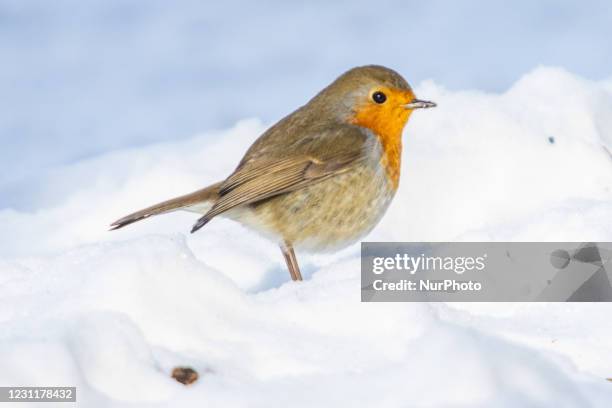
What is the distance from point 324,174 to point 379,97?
56 cm

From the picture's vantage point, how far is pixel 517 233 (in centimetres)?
517

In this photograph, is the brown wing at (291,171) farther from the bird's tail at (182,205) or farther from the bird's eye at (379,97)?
the bird's eye at (379,97)

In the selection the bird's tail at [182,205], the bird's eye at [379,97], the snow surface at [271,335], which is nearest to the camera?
the snow surface at [271,335]

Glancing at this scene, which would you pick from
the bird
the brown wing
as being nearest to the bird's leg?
the bird

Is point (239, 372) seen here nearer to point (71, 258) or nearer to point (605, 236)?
point (71, 258)

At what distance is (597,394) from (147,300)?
152 centimetres

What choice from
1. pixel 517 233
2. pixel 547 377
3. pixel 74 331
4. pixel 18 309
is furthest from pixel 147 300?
pixel 517 233

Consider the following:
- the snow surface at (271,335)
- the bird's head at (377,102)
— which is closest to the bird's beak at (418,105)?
the bird's head at (377,102)

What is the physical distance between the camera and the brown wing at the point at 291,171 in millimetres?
4820

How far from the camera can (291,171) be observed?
486 centimetres

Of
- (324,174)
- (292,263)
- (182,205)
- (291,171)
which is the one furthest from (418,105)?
(182,205)

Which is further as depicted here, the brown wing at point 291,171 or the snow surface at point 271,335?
the brown wing at point 291,171

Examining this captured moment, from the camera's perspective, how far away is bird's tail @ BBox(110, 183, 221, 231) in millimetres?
4988

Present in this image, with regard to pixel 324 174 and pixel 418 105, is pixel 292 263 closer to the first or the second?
pixel 324 174
